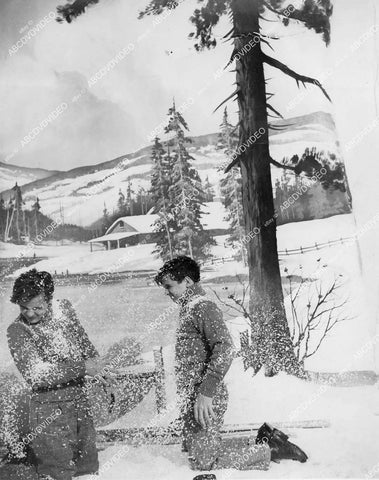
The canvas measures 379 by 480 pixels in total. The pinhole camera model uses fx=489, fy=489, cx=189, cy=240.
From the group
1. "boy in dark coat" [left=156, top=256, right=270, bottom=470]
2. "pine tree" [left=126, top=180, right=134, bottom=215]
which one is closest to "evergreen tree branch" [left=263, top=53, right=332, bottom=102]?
"pine tree" [left=126, top=180, right=134, bottom=215]

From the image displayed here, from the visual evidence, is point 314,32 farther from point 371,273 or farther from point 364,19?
point 371,273

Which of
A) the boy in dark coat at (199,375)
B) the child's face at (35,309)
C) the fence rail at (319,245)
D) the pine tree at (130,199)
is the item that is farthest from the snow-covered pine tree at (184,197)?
the child's face at (35,309)

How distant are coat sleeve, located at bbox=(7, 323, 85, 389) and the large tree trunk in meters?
1.05

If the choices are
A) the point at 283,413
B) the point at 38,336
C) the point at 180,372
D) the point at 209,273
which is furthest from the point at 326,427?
the point at 38,336

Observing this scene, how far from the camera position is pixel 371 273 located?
2.85m

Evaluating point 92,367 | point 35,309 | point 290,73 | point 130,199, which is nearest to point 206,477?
point 92,367

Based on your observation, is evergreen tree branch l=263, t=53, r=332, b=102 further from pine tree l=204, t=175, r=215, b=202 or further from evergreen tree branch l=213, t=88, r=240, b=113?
pine tree l=204, t=175, r=215, b=202

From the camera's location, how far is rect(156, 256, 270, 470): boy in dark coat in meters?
2.34

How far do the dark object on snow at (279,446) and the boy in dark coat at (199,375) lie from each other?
0.04 meters

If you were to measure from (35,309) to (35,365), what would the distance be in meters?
0.27

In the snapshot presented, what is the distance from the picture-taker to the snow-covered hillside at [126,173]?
2893 mm

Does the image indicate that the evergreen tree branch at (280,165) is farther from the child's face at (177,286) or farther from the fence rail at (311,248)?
the child's face at (177,286)

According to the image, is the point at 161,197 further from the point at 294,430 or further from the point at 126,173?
the point at 294,430

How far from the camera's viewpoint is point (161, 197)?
296 cm
